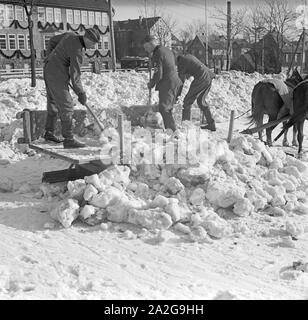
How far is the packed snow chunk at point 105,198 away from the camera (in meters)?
5.79

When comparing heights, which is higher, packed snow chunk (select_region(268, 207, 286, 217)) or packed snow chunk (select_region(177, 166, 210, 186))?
packed snow chunk (select_region(177, 166, 210, 186))

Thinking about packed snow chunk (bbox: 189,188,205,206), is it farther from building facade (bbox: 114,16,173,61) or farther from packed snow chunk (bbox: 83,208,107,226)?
building facade (bbox: 114,16,173,61)

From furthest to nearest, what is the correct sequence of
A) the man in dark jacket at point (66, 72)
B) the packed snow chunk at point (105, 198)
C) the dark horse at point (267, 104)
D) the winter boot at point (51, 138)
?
the dark horse at point (267, 104)
the winter boot at point (51, 138)
the man in dark jacket at point (66, 72)
the packed snow chunk at point (105, 198)

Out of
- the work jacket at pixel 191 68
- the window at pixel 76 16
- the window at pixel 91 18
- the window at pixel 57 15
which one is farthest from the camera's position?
the window at pixel 91 18

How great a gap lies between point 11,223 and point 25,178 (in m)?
2.04

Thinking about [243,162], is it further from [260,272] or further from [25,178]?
[25,178]

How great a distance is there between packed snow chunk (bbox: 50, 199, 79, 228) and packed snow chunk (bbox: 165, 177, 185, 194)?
1.14 metres

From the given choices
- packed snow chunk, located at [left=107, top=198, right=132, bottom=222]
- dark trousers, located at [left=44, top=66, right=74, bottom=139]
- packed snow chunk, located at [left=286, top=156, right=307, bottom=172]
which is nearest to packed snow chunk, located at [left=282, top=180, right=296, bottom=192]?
packed snow chunk, located at [left=286, top=156, right=307, bottom=172]

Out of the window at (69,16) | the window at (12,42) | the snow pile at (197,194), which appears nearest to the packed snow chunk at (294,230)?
the snow pile at (197,194)

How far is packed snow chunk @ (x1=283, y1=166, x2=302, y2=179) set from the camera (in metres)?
7.03

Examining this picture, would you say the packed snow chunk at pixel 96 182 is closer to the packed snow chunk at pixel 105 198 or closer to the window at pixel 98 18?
the packed snow chunk at pixel 105 198

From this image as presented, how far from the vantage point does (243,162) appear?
6.96m

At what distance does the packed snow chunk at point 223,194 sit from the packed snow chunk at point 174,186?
338 mm
